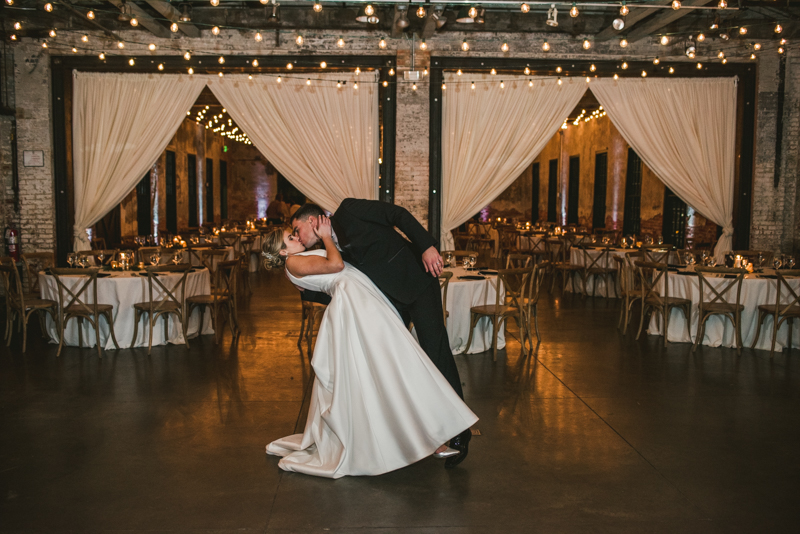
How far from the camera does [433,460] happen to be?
3734 millimetres

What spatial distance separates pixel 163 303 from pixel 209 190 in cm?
1285

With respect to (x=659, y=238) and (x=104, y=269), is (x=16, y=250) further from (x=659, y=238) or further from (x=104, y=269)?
(x=659, y=238)

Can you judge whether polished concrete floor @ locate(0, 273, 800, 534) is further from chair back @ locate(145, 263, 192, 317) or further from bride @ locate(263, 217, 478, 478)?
chair back @ locate(145, 263, 192, 317)

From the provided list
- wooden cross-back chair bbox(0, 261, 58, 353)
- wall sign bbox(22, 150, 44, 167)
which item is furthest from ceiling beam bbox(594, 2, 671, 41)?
wall sign bbox(22, 150, 44, 167)

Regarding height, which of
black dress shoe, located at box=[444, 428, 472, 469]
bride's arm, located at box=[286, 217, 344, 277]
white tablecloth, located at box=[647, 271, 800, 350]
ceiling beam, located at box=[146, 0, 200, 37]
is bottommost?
black dress shoe, located at box=[444, 428, 472, 469]

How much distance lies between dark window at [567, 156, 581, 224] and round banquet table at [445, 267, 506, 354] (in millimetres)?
11257

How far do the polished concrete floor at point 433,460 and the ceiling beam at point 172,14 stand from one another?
3.74 m

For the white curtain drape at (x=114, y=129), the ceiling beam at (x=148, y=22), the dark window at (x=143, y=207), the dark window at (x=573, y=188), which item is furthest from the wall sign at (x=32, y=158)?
the dark window at (x=573, y=188)

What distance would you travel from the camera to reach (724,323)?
21.9ft

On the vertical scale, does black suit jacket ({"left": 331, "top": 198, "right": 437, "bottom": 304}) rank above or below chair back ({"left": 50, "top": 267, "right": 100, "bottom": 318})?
above

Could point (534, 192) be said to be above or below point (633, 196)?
above

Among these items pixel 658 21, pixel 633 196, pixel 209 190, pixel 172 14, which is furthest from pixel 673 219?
pixel 209 190

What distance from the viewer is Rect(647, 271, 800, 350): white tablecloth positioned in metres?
6.55

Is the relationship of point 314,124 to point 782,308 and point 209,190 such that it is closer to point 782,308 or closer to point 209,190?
point 782,308
